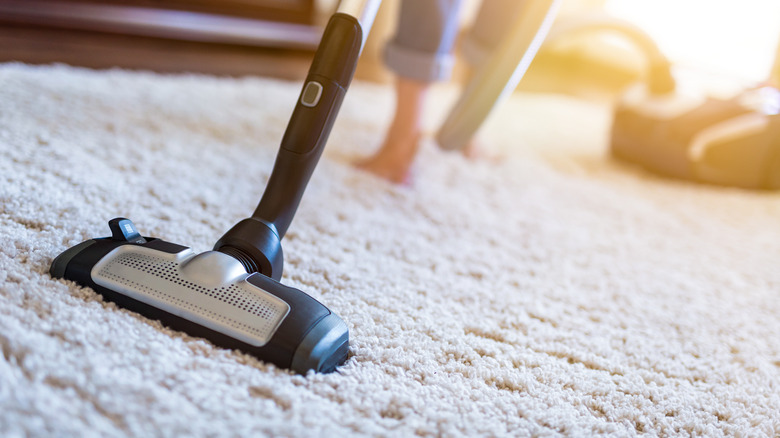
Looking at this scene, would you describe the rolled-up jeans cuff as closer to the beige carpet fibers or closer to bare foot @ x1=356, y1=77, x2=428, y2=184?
bare foot @ x1=356, y1=77, x2=428, y2=184

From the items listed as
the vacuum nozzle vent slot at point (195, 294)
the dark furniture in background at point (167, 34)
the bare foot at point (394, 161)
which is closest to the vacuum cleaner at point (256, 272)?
the vacuum nozzle vent slot at point (195, 294)

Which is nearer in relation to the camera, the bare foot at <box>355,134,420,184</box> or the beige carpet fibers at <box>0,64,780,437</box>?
the beige carpet fibers at <box>0,64,780,437</box>

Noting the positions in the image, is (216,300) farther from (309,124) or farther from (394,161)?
(394,161)

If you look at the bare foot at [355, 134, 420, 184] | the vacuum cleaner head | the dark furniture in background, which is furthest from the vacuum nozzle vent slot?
the dark furniture in background

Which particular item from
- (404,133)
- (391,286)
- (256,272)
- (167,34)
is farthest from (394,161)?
(167,34)

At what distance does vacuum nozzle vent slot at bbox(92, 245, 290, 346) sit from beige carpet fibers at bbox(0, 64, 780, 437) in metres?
0.02

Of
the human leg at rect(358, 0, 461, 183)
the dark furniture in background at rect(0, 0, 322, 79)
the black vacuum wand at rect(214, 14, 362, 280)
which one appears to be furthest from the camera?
the dark furniture in background at rect(0, 0, 322, 79)

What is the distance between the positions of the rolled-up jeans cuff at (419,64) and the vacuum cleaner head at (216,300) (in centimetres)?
64

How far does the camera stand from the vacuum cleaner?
0.49 meters

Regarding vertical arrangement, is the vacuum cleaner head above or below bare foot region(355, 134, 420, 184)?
below

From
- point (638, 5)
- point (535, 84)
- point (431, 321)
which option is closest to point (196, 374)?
point (431, 321)

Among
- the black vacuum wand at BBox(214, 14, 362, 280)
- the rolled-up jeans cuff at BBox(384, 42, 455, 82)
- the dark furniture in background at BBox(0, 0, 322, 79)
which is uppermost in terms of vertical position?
the rolled-up jeans cuff at BBox(384, 42, 455, 82)

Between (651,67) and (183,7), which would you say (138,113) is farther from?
(651,67)

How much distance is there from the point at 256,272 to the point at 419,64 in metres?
0.63
